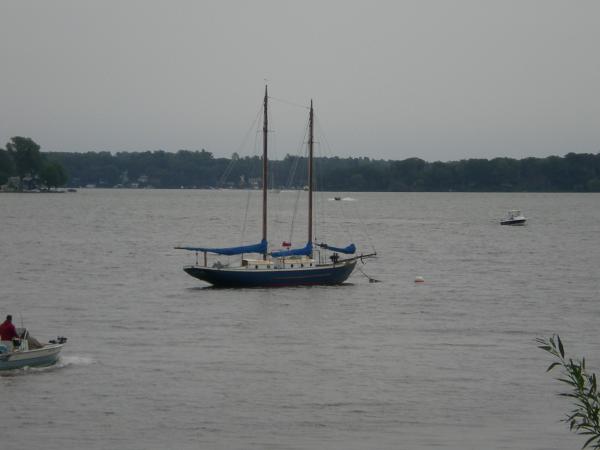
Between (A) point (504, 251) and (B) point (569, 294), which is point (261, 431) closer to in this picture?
(B) point (569, 294)

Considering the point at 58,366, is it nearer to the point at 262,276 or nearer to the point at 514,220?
the point at 262,276

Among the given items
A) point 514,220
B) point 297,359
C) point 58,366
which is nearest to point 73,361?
point 58,366

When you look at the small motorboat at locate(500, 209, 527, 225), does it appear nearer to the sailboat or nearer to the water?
the water

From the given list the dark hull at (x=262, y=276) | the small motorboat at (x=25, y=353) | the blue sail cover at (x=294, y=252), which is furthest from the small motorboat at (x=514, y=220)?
the small motorboat at (x=25, y=353)

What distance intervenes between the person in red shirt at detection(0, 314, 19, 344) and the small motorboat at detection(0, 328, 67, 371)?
17cm

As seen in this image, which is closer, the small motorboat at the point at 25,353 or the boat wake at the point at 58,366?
the small motorboat at the point at 25,353

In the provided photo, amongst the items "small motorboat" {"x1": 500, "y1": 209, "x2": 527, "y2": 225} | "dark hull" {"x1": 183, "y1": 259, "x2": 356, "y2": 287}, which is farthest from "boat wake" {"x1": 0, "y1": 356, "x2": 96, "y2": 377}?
"small motorboat" {"x1": 500, "y1": 209, "x2": 527, "y2": 225}

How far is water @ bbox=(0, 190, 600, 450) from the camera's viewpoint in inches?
1191

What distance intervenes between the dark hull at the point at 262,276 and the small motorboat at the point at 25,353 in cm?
2480

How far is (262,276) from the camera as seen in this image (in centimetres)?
6169

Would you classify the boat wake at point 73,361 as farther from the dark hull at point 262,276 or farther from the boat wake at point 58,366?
the dark hull at point 262,276

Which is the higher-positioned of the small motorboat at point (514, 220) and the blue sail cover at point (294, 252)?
the blue sail cover at point (294, 252)

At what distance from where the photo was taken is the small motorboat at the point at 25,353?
35750mm

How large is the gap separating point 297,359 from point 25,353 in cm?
1042
